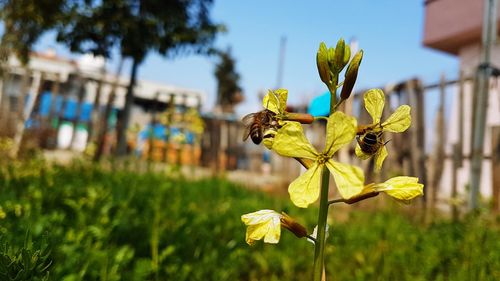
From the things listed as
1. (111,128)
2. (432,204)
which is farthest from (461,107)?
(111,128)

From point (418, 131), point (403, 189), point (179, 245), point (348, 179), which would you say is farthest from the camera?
point (418, 131)

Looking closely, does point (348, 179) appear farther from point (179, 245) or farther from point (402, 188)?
point (179, 245)

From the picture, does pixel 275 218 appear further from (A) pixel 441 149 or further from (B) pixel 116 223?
(A) pixel 441 149

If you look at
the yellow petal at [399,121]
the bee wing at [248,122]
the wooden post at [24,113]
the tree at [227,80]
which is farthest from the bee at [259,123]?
A: the tree at [227,80]

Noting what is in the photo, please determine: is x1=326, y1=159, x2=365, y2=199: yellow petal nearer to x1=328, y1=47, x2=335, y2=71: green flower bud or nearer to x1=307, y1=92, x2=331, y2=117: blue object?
x1=328, y1=47, x2=335, y2=71: green flower bud

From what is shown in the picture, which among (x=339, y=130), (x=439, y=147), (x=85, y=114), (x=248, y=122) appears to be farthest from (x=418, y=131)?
(x=85, y=114)
